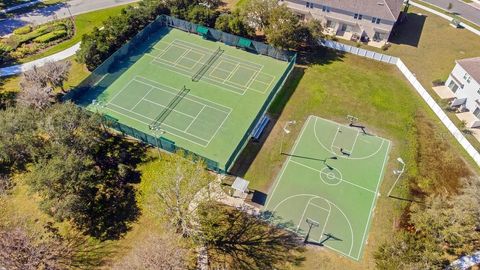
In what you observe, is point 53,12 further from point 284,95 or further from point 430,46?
point 430,46

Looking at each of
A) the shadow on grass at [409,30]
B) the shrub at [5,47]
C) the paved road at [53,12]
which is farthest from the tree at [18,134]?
the shadow on grass at [409,30]

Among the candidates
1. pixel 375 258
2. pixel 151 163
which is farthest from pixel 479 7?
pixel 151 163

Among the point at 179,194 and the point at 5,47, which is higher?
the point at 179,194

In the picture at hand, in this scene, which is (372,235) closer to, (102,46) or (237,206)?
(237,206)

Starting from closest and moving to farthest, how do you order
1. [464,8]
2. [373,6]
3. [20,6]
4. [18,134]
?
[18,134], [373,6], [20,6], [464,8]

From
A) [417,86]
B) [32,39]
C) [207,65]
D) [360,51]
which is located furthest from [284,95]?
[32,39]

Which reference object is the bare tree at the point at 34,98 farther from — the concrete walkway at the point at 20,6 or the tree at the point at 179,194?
the concrete walkway at the point at 20,6

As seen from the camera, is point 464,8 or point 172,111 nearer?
point 172,111
